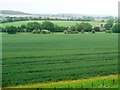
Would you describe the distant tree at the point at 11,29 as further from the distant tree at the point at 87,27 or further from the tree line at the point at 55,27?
the distant tree at the point at 87,27

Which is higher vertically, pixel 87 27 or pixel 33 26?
pixel 33 26

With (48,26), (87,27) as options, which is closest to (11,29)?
(48,26)

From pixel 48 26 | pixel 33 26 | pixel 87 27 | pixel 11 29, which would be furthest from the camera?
pixel 87 27

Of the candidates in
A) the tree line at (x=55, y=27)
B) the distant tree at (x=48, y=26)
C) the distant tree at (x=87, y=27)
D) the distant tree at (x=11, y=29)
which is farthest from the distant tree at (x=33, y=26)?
the distant tree at (x=87, y=27)

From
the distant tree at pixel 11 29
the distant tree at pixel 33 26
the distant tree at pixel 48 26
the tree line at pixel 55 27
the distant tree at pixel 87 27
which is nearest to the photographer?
the distant tree at pixel 11 29

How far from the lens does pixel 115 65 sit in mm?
22875

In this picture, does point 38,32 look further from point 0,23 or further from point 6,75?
point 6,75

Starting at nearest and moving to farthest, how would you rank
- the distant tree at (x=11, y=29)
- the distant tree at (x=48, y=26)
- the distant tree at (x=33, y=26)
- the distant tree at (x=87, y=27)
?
the distant tree at (x=11, y=29) → the distant tree at (x=33, y=26) → the distant tree at (x=48, y=26) → the distant tree at (x=87, y=27)

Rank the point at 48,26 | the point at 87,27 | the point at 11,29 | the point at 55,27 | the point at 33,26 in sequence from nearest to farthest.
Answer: the point at 11,29, the point at 33,26, the point at 48,26, the point at 55,27, the point at 87,27

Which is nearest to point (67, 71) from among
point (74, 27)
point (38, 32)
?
point (38, 32)

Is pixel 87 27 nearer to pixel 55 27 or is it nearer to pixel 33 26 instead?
pixel 55 27

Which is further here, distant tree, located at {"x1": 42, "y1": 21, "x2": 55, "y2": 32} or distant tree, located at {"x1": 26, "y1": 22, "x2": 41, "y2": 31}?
distant tree, located at {"x1": 42, "y1": 21, "x2": 55, "y2": 32}

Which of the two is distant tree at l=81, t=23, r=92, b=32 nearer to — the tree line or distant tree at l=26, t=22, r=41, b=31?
the tree line

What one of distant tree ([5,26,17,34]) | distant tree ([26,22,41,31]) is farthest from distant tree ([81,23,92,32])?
distant tree ([5,26,17,34])
